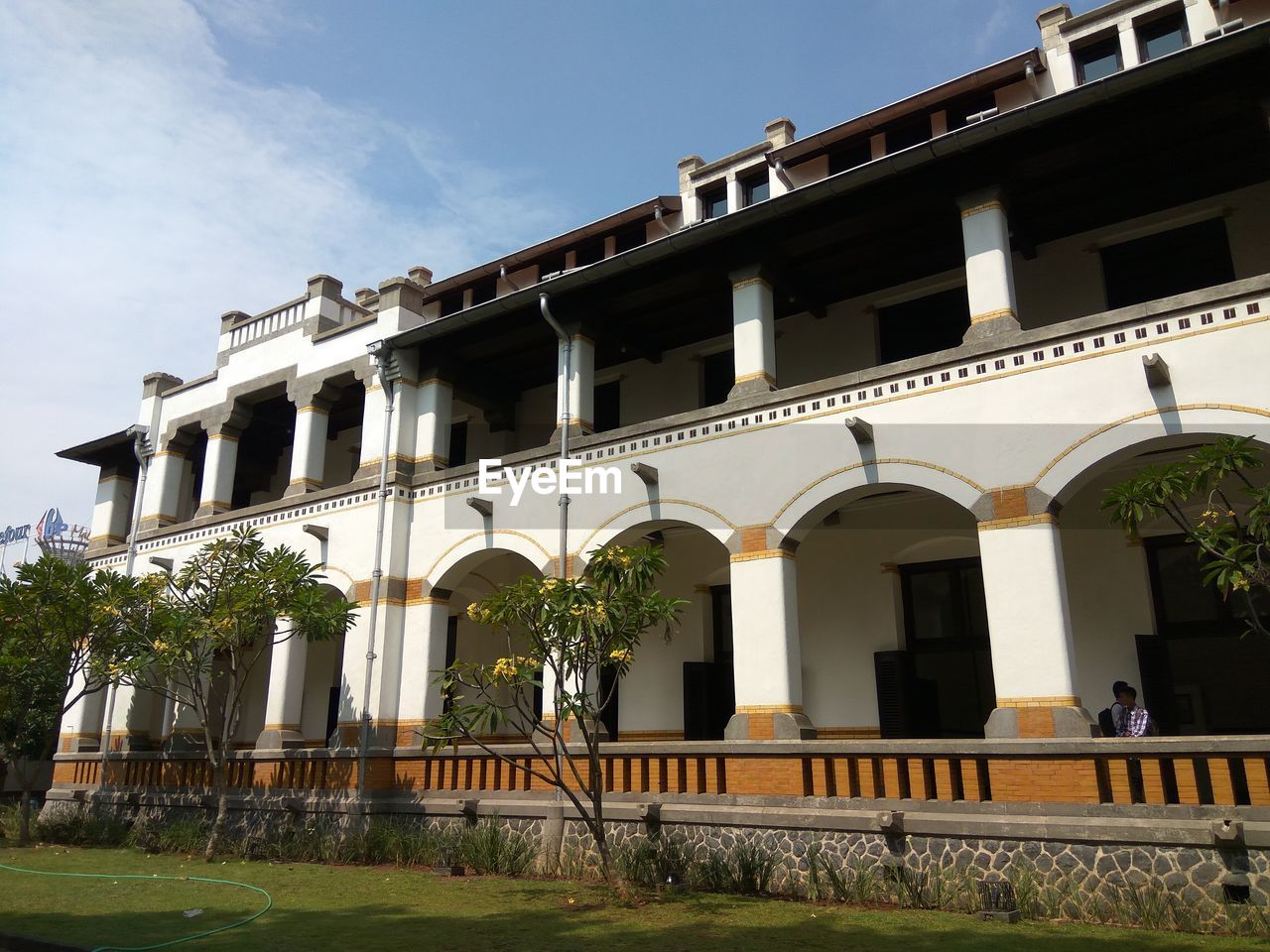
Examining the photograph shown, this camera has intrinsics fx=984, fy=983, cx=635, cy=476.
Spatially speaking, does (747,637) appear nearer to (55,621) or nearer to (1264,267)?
(1264,267)

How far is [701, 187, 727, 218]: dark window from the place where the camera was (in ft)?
60.6

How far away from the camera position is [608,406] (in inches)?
709

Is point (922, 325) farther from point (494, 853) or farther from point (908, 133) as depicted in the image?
point (494, 853)

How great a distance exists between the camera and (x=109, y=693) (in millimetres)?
19766

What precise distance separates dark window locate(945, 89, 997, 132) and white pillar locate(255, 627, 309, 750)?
1357 centimetres

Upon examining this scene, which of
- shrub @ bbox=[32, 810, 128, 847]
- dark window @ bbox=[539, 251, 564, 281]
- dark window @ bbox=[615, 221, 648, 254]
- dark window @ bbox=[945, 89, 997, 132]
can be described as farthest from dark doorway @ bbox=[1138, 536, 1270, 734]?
shrub @ bbox=[32, 810, 128, 847]

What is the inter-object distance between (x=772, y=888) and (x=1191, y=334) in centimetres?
732

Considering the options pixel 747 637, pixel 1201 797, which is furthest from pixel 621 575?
pixel 1201 797

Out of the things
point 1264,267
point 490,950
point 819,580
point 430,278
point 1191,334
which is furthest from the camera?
point 430,278

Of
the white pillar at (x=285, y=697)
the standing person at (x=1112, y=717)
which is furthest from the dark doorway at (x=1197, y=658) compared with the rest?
the white pillar at (x=285, y=697)

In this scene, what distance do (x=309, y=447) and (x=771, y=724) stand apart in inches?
423

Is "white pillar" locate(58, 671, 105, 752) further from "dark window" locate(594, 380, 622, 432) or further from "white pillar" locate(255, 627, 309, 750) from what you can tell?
"dark window" locate(594, 380, 622, 432)

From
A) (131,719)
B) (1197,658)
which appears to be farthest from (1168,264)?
(131,719)

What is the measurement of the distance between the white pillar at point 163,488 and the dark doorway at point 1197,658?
720 inches
